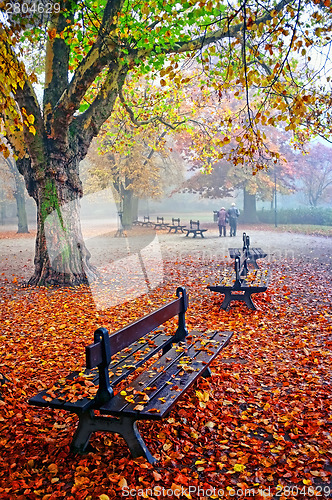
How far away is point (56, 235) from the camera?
9.98m

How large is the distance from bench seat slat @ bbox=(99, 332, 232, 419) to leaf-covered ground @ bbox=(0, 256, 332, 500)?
16.6 inches

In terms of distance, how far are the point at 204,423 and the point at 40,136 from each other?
7.63 meters

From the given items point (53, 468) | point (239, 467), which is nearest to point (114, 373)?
point (53, 468)

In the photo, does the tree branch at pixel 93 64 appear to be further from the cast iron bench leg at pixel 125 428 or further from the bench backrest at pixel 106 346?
the cast iron bench leg at pixel 125 428

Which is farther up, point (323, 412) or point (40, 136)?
point (40, 136)

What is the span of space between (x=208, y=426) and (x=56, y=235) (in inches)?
283

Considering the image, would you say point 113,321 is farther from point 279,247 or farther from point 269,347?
point 279,247

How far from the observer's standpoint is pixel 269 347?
5754 mm

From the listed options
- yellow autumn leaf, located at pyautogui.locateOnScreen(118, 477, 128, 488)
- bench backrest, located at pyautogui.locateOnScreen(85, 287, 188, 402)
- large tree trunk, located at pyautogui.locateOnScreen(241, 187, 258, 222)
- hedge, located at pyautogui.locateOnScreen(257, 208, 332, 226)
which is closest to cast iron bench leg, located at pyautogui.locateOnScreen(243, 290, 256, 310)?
bench backrest, located at pyautogui.locateOnScreen(85, 287, 188, 402)

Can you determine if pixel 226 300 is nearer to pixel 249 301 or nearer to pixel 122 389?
pixel 249 301

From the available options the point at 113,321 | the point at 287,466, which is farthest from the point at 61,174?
the point at 287,466

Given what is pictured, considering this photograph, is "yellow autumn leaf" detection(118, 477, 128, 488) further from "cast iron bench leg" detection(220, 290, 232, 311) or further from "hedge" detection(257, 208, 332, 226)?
"hedge" detection(257, 208, 332, 226)

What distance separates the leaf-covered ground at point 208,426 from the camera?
2924 mm

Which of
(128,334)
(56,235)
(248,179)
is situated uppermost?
(248,179)
